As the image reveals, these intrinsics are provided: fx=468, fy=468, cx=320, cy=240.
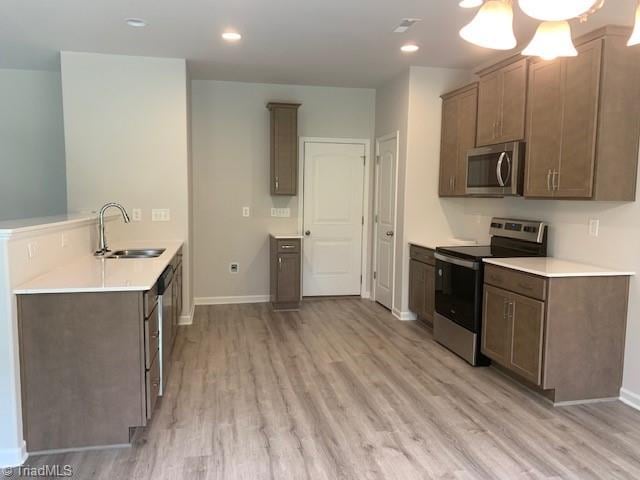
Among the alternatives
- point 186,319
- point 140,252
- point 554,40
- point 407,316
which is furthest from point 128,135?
point 554,40

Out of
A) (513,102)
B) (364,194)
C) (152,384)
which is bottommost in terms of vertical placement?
(152,384)

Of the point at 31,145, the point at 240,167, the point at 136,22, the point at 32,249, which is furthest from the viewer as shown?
the point at 240,167

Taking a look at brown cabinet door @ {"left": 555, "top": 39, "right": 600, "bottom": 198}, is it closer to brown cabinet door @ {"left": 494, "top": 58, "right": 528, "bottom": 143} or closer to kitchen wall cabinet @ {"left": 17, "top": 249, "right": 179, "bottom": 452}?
brown cabinet door @ {"left": 494, "top": 58, "right": 528, "bottom": 143}

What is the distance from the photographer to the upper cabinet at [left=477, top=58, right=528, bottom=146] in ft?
12.3

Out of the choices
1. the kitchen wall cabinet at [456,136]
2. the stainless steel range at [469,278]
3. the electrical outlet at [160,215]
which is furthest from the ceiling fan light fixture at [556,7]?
the electrical outlet at [160,215]

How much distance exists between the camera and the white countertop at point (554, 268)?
3127 mm

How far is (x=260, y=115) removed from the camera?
19.4ft

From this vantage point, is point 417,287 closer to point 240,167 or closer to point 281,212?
point 281,212

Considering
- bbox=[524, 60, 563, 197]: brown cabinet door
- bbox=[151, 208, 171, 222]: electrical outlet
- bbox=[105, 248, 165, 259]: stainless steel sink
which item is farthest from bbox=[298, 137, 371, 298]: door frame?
bbox=[524, 60, 563, 197]: brown cabinet door

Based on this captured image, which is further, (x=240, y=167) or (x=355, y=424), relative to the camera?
(x=240, y=167)

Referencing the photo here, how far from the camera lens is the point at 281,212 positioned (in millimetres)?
6094

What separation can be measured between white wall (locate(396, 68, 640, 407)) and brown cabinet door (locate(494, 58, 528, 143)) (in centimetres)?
63

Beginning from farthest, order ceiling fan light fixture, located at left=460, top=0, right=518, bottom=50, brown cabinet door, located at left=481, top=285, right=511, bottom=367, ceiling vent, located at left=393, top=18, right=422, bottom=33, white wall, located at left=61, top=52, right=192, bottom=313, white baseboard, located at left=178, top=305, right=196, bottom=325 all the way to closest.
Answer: white baseboard, located at left=178, top=305, right=196, bottom=325, white wall, located at left=61, top=52, right=192, bottom=313, ceiling vent, located at left=393, top=18, right=422, bottom=33, brown cabinet door, located at left=481, top=285, right=511, bottom=367, ceiling fan light fixture, located at left=460, top=0, right=518, bottom=50

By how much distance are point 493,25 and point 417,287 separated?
361cm
